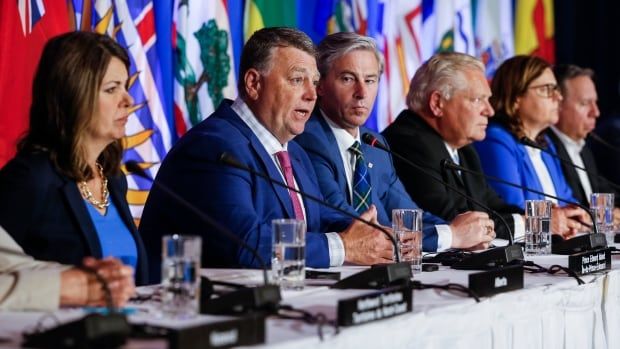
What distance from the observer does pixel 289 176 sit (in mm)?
3434

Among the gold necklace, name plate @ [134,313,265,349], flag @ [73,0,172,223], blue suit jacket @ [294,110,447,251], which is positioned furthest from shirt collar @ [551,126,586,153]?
name plate @ [134,313,265,349]

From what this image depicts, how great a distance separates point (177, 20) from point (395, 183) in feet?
3.71

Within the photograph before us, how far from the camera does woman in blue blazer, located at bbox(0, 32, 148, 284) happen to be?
2.62 metres

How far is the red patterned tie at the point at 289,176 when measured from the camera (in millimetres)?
3373

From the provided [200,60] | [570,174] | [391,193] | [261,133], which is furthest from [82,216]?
[570,174]

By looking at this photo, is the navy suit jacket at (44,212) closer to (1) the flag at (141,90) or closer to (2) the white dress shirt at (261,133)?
(2) the white dress shirt at (261,133)

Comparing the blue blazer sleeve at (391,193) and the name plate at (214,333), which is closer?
the name plate at (214,333)

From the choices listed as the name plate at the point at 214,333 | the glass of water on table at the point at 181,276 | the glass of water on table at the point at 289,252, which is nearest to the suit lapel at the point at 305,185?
the glass of water on table at the point at 289,252

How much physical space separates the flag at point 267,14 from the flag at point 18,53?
1.20 metres

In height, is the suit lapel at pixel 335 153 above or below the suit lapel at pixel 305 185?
above

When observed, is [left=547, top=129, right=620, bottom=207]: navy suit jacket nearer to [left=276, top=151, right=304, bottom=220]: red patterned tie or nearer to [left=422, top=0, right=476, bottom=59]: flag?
[left=422, top=0, right=476, bottom=59]: flag

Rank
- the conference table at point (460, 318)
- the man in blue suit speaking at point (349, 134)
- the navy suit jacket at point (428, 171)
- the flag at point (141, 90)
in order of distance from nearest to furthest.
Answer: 1. the conference table at point (460, 318)
2. the man in blue suit speaking at point (349, 134)
3. the flag at point (141, 90)
4. the navy suit jacket at point (428, 171)

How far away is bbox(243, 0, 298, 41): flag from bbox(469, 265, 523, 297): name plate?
246cm

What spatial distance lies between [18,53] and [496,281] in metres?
1.96
